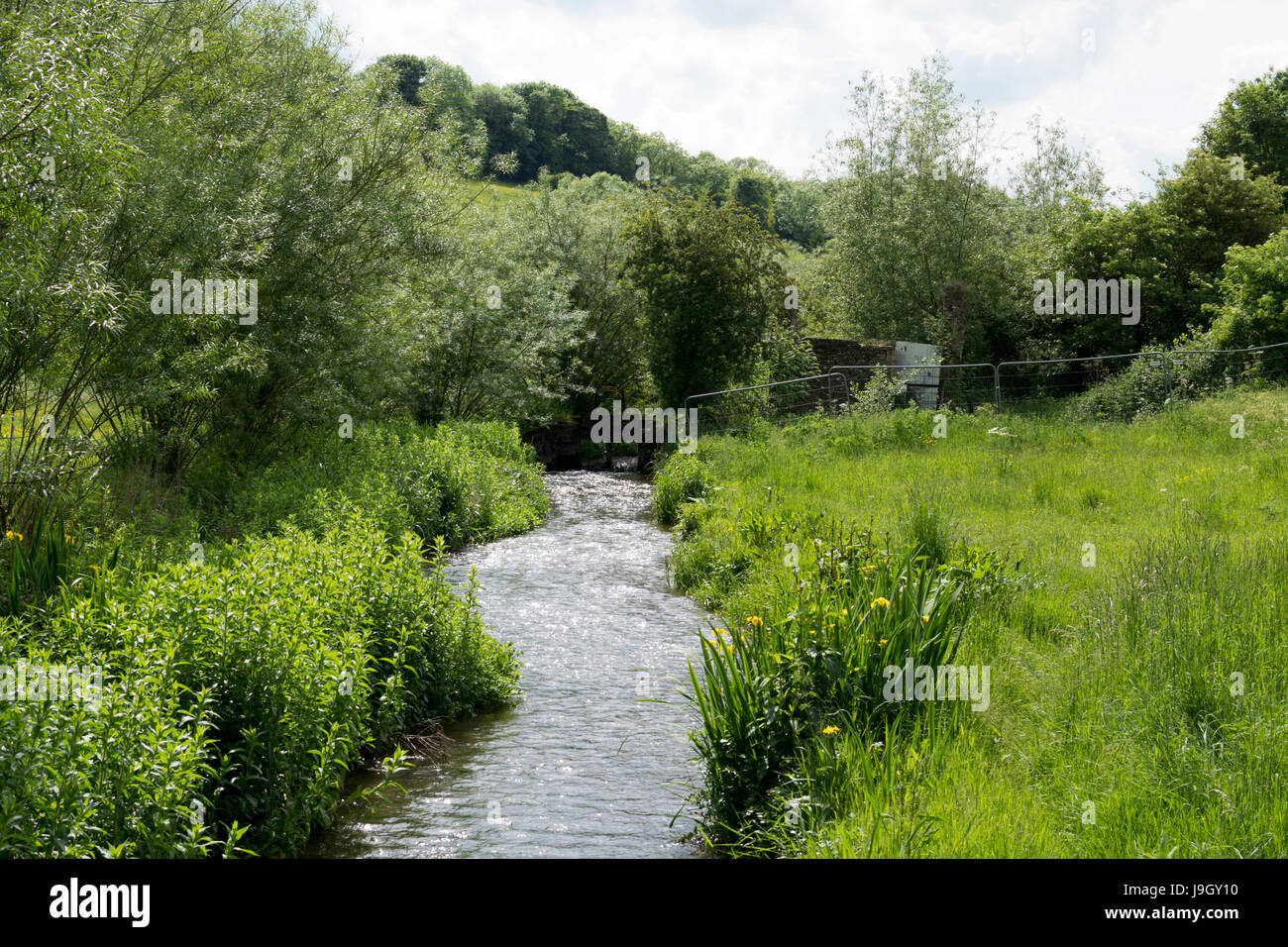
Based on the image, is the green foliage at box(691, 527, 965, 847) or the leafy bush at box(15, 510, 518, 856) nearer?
the leafy bush at box(15, 510, 518, 856)

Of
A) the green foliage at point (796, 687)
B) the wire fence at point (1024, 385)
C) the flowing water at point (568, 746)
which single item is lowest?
the flowing water at point (568, 746)

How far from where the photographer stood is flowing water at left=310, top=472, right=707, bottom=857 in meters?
5.09

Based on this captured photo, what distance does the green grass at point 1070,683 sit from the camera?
3.89 m

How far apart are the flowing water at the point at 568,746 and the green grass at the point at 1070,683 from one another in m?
0.45

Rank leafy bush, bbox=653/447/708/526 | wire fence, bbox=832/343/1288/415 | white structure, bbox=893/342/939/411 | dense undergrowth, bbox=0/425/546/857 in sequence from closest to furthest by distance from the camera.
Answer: dense undergrowth, bbox=0/425/546/857
leafy bush, bbox=653/447/708/526
wire fence, bbox=832/343/1288/415
white structure, bbox=893/342/939/411

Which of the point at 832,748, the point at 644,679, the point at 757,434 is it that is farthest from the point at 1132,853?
the point at 757,434

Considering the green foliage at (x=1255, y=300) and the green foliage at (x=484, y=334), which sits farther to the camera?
the green foliage at (x=484, y=334)

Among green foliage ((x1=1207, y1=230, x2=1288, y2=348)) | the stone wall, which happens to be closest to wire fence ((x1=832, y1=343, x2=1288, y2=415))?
green foliage ((x1=1207, y1=230, x2=1288, y2=348))

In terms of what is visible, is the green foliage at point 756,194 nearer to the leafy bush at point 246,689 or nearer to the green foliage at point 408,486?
the green foliage at point 408,486

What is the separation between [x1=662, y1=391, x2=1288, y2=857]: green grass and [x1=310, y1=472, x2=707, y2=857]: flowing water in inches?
17.7

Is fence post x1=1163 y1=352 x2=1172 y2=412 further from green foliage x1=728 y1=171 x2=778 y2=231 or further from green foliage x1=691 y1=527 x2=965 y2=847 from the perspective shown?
green foliage x1=691 y1=527 x2=965 y2=847

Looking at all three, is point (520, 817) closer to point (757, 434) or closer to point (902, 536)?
point (902, 536)

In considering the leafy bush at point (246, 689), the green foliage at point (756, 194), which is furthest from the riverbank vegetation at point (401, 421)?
the green foliage at point (756, 194)

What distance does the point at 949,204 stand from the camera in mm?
26312
